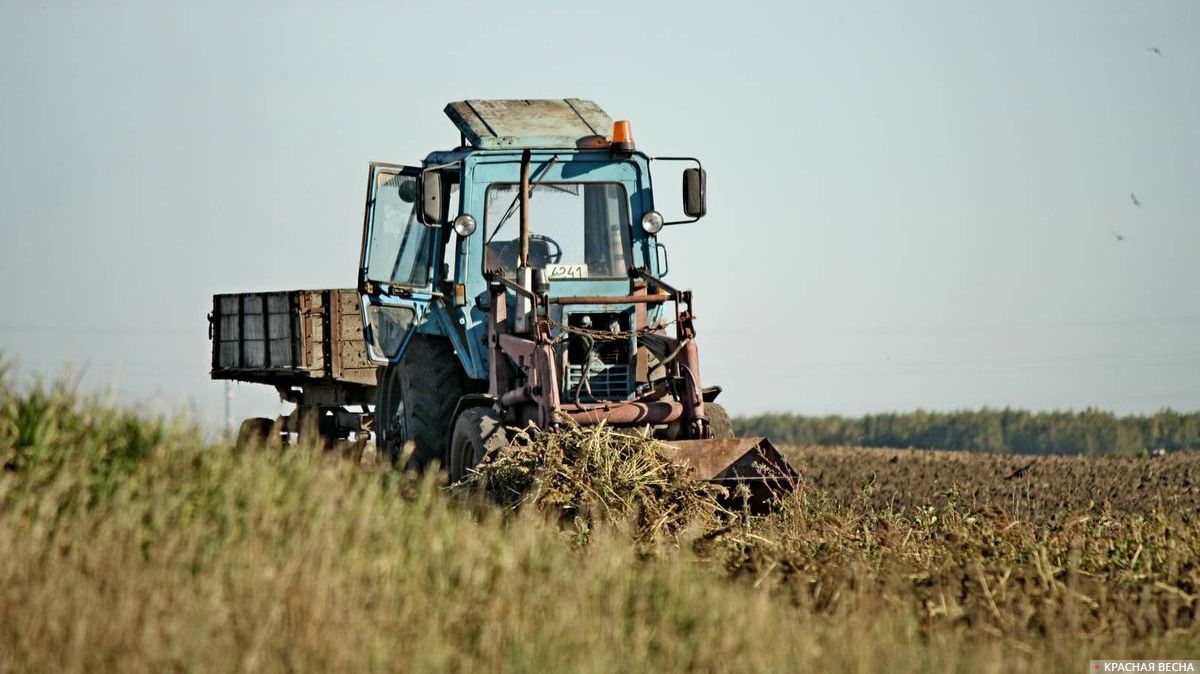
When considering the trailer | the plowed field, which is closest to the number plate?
the plowed field

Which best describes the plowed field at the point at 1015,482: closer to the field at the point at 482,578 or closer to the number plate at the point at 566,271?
the field at the point at 482,578

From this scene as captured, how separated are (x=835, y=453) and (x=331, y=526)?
15847 mm

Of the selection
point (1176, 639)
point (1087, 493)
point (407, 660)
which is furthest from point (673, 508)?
point (1087, 493)

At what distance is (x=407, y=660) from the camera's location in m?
6.32

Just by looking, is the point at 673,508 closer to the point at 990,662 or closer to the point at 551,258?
the point at 551,258

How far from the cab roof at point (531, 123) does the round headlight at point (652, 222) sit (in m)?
0.70

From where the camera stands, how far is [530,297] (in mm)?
11664

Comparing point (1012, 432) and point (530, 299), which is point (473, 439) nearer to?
point (530, 299)

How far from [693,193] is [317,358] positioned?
6.75m

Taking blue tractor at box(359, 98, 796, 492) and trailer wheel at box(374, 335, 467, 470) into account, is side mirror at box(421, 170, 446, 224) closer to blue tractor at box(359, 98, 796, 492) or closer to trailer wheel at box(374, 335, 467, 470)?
blue tractor at box(359, 98, 796, 492)

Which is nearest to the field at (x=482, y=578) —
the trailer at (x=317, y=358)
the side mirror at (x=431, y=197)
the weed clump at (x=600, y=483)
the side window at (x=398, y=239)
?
the weed clump at (x=600, y=483)

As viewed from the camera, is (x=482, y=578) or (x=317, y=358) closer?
(x=482, y=578)

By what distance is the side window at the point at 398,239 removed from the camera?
1309 cm

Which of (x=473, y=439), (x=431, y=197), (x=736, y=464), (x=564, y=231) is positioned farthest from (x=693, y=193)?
(x=473, y=439)
